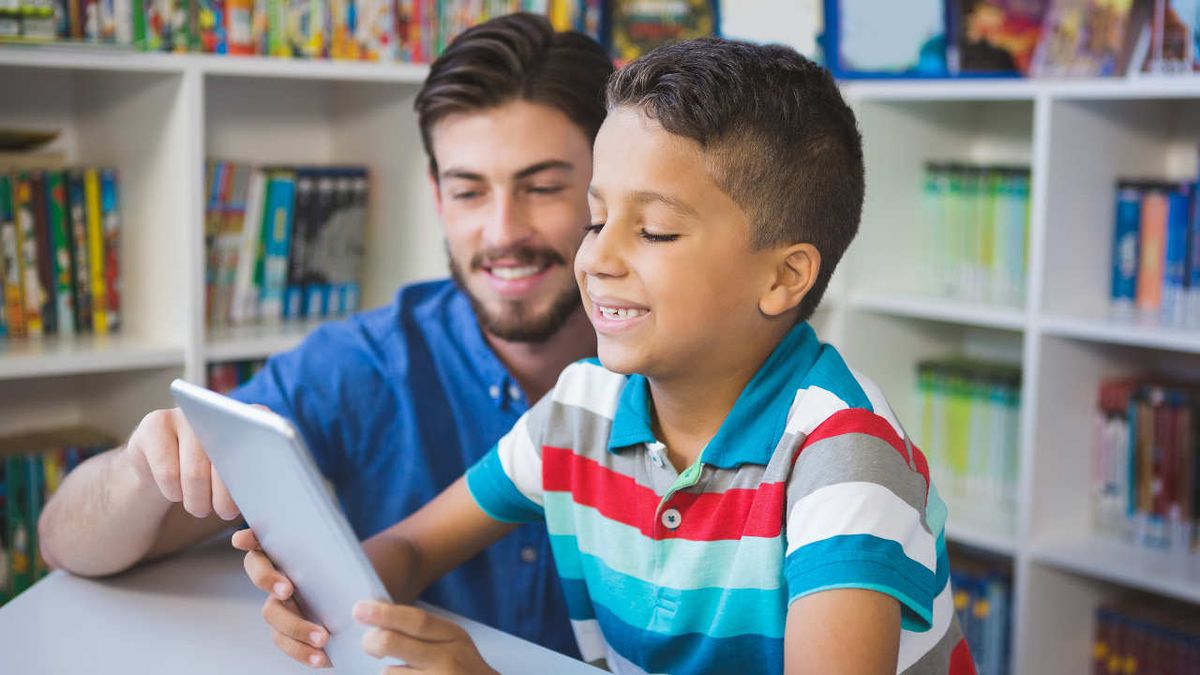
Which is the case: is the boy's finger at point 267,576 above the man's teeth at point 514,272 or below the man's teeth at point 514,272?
below

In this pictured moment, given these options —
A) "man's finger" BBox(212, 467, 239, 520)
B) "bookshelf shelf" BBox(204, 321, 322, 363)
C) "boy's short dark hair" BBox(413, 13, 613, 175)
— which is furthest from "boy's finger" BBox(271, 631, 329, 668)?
"bookshelf shelf" BBox(204, 321, 322, 363)

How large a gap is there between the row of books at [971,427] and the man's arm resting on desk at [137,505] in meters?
1.68

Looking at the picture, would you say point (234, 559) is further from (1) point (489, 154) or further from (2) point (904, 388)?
(2) point (904, 388)

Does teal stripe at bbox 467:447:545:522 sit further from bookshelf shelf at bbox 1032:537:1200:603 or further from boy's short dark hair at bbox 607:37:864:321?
bookshelf shelf at bbox 1032:537:1200:603

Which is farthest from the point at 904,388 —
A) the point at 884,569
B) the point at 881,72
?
the point at 884,569

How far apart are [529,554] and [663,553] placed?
0.44 metres

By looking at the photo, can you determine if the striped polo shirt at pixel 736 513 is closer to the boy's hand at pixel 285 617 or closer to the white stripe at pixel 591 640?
the white stripe at pixel 591 640

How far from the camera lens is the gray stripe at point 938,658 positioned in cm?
105

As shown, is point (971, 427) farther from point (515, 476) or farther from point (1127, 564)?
point (515, 476)

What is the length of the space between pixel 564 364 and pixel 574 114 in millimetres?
313

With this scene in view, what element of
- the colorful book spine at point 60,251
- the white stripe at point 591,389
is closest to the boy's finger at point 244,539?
the white stripe at point 591,389

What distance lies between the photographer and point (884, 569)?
908mm

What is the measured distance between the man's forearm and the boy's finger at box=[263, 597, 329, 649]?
257 millimetres

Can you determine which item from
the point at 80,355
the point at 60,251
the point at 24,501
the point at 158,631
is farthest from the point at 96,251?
the point at 158,631
